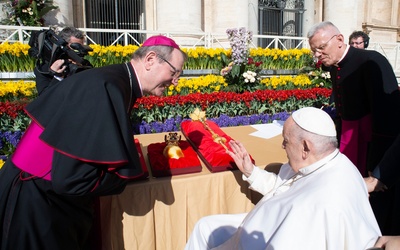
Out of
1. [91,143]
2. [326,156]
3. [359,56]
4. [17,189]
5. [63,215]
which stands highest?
[359,56]

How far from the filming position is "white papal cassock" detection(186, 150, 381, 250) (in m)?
1.59

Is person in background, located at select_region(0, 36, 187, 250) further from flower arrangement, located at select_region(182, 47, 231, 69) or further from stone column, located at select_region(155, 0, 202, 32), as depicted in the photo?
stone column, located at select_region(155, 0, 202, 32)

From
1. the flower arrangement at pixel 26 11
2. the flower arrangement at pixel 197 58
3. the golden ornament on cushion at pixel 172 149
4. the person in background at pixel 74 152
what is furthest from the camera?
the flower arrangement at pixel 26 11

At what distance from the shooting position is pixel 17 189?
→ 176 cm

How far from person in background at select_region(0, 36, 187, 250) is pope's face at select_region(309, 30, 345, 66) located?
1317 mm

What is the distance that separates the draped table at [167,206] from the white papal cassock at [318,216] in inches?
24.0

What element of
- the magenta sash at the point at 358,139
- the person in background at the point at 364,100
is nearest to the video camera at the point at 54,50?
the person in background at the point at 364,100

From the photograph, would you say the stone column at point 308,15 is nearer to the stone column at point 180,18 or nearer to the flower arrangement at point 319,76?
the stone column at point 180,18

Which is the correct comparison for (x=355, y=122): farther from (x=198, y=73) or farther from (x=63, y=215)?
(x=198, y=73)

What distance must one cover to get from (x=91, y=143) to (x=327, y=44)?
2113 mm

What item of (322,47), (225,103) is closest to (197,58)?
(225,103)

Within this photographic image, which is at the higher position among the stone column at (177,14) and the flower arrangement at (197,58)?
the stone column at (177,14)

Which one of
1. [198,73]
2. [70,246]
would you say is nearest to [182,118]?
[198,73]

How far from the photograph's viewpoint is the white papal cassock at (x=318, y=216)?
1.59 meters
